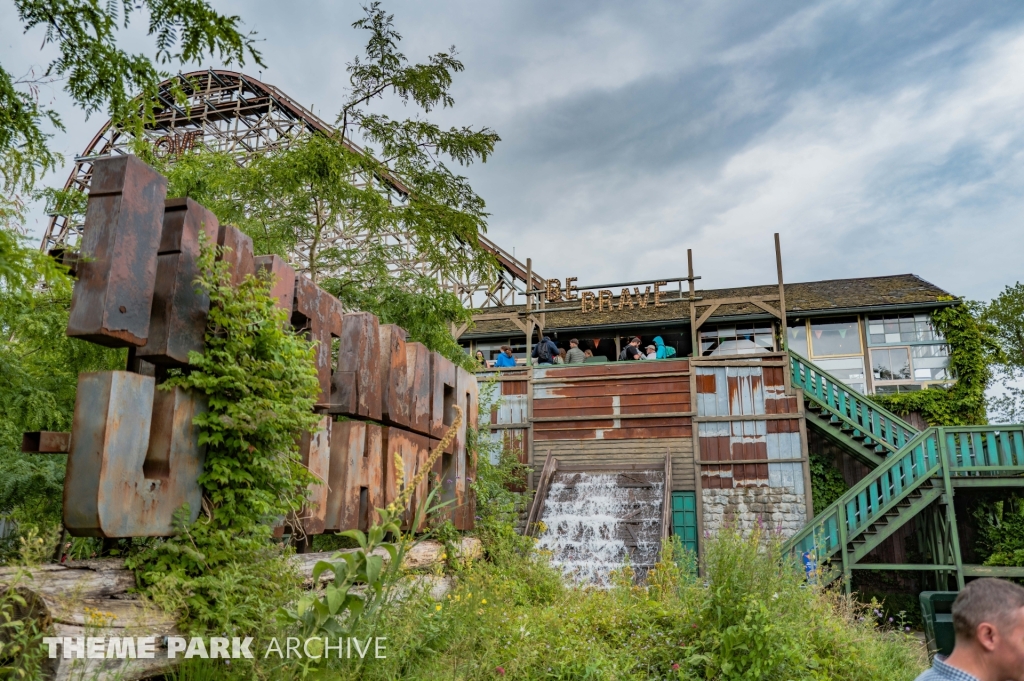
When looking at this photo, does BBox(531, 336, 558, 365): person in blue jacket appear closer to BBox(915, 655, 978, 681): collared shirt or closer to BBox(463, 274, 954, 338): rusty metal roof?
BBox(463, 274, 954, 338): rusty metal roof

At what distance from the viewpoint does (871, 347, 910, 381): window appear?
17.4m

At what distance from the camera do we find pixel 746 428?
47.6ft

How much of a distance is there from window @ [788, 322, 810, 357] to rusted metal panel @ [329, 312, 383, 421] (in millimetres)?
14596

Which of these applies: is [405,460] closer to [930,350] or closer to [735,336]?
[735,336]

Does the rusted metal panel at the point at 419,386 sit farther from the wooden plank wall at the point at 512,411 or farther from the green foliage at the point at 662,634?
the wooden plank wall at the point at 512,411

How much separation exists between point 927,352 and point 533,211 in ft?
32.9

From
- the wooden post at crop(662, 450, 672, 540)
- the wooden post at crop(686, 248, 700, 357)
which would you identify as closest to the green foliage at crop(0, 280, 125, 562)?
the wooden post at crop(662, 450, 672, 540)

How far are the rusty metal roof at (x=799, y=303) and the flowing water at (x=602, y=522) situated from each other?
472 cm

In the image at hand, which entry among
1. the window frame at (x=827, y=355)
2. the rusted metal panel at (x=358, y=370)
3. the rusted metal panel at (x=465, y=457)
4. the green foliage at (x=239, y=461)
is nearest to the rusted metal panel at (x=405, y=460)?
the rusted metal panel at (x=358, y=370)

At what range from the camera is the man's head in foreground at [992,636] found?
2551 millimetres

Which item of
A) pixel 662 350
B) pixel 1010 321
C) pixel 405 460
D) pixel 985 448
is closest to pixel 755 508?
pixel 985 448

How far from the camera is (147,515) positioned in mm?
3697

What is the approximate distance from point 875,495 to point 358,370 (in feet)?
33.2

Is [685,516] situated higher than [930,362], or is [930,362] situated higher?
[930,362]
